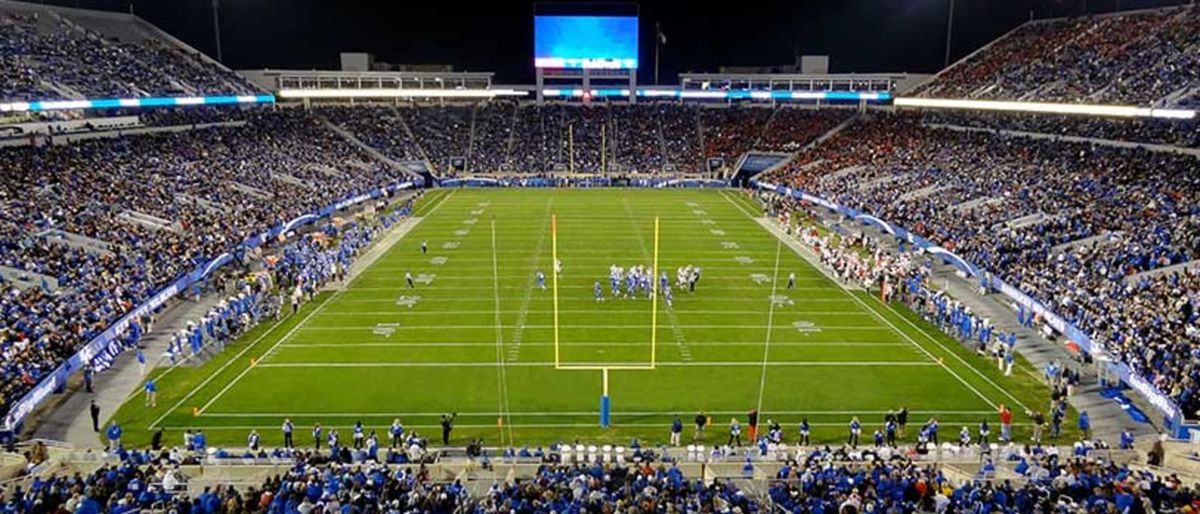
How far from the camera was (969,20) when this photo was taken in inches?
2202

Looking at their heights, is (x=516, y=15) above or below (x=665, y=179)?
above

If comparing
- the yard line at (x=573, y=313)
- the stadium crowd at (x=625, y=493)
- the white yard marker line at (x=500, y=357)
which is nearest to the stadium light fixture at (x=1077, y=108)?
the yard line at (x=573, y=313)

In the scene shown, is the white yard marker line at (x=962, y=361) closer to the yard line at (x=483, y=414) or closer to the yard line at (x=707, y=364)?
the yard line at (x=707, y=364)

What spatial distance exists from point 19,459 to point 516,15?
179 ft

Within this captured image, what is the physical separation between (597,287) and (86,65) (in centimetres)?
2649

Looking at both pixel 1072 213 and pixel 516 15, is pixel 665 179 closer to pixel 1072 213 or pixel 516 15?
pixel 516 15

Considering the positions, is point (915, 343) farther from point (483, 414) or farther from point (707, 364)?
point (483, 414)

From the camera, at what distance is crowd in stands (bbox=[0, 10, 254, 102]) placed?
32469 mm

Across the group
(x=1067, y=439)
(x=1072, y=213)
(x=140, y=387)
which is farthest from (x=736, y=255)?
(x=140, y=387)

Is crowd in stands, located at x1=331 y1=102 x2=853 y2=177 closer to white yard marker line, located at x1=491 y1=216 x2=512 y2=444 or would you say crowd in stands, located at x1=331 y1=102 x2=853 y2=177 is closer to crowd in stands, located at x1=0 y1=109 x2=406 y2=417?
crowd in stands, located at x1=0 y1=109 x2=406 y2=417

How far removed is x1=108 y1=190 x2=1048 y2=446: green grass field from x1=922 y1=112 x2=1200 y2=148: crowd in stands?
45.2ft

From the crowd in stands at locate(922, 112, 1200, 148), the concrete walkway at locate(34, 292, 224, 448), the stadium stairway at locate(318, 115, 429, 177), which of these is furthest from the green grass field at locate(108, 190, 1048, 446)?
the stadium stairway at locate(318, 115, 429, 177)

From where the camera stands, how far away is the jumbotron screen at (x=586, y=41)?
190ft

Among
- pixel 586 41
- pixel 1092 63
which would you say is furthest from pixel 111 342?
pixel 586 41
